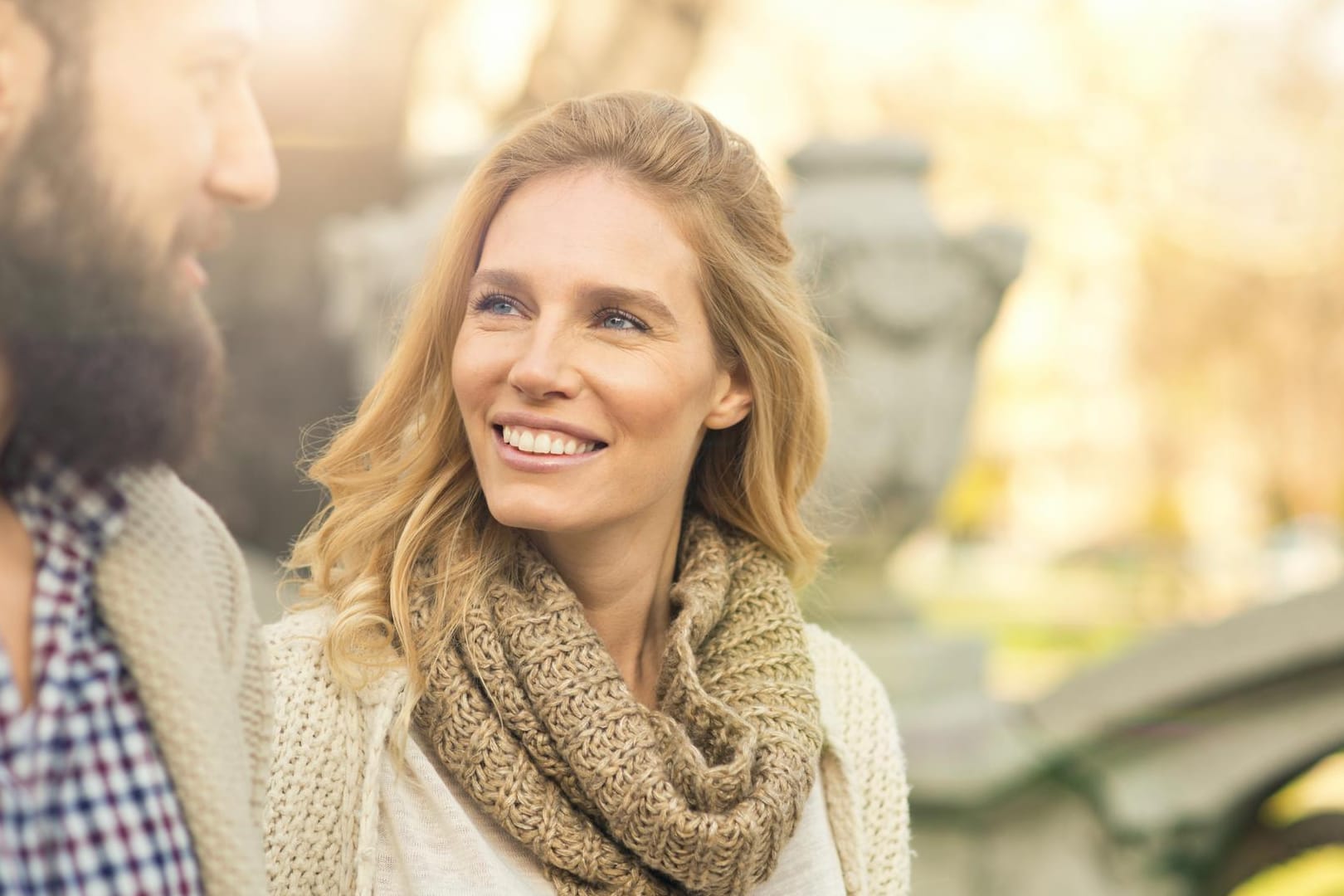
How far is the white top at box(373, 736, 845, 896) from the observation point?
1897mm

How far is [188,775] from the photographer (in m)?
1.10

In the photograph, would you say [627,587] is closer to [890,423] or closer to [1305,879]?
[890,423]

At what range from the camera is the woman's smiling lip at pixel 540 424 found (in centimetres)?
192

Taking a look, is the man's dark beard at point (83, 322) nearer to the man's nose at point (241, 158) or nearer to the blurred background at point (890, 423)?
the man's nose at point (241, 158)

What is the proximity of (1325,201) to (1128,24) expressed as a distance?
3268 millimetres

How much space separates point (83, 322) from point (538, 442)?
965 mm

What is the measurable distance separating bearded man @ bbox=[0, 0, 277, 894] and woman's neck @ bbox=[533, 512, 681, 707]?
990mm

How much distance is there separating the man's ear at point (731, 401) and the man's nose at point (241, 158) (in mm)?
1178

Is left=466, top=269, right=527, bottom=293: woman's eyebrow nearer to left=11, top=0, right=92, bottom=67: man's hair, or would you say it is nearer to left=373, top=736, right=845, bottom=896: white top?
left=373, top=736, right=845, bottom=896: white top

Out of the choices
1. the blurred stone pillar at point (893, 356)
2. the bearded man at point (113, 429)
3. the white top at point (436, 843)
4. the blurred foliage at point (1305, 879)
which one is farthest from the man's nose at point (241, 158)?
the blurred foliage at point (1305, 879)

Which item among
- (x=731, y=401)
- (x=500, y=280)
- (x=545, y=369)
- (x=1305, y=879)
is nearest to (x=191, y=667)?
(x=545, y=369)

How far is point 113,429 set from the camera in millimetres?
1038

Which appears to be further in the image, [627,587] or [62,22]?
[627,587]

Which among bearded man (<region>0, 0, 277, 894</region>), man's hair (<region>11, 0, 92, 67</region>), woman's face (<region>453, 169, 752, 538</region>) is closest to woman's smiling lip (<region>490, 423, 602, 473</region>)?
woman's face (<region>453, 169, 752, 538</region>)
